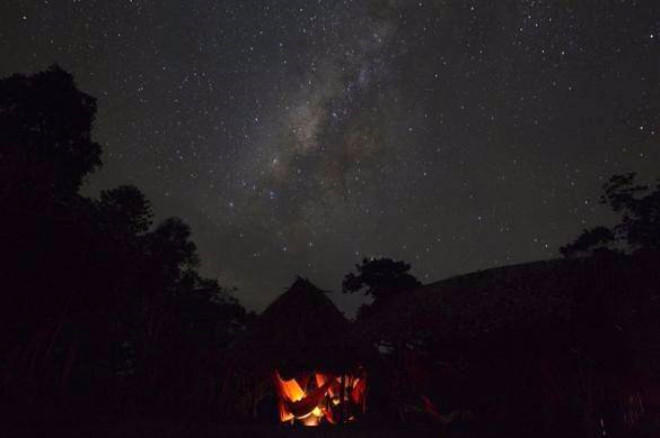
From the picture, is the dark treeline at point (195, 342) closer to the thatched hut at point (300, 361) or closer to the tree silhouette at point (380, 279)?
the thatched hut at point (300, 361)

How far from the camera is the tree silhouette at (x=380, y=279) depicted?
27297mm

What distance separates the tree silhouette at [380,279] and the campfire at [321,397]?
552 inches

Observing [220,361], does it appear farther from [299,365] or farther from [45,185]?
[45,185]

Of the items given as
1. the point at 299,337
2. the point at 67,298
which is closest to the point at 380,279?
the point at 299,337

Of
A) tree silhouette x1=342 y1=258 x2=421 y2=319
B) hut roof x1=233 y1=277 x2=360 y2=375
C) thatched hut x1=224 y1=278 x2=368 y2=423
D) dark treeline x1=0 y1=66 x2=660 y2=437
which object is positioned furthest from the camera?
tree silhouette x1=342 y1=258 x2=421 y2=319

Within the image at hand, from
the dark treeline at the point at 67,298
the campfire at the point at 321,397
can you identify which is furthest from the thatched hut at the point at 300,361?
the dark treeline at the point at 67,298

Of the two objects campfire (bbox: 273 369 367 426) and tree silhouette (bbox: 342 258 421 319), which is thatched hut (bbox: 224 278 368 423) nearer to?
campfire (bbox: 273 369 367 426)

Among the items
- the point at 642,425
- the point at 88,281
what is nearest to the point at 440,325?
the point at 642,425

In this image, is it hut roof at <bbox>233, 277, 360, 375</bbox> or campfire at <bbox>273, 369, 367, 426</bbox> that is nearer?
campfire at <bbox>273, 369, 367, 426</bbox>

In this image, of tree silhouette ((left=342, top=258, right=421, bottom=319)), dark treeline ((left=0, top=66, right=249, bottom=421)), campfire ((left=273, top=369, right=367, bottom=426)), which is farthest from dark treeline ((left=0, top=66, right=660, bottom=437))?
tree silhouette ((left=342, top=258, right=421, bottom=319))

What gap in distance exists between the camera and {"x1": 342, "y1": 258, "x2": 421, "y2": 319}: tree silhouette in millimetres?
27297

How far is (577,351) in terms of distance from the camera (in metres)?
9.52

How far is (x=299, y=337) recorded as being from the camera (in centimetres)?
1288

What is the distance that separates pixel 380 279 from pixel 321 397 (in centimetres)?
1637
